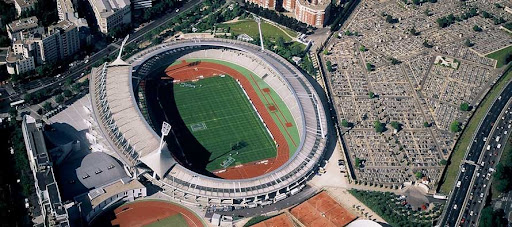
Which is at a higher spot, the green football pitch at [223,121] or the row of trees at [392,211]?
the green football pitch at [223,121]

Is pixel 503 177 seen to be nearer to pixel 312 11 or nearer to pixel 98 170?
pixel 312 11

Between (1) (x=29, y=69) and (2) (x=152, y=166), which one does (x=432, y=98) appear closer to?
(2) (x=152, y=166)

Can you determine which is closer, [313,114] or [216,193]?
[216,193]

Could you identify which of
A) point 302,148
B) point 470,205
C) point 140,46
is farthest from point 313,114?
point 140,46

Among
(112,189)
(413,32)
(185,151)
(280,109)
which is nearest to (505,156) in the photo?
(280,109)

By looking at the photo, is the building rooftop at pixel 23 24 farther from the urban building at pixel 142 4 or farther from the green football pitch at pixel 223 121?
the green football pitch at pixel 223 121

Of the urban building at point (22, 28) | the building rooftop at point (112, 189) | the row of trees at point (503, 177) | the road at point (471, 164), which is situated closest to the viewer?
the building rooftop at point (112, 189)

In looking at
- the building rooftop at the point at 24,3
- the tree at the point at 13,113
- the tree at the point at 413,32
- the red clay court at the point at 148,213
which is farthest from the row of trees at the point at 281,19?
the red clay court at the point at 148,213
